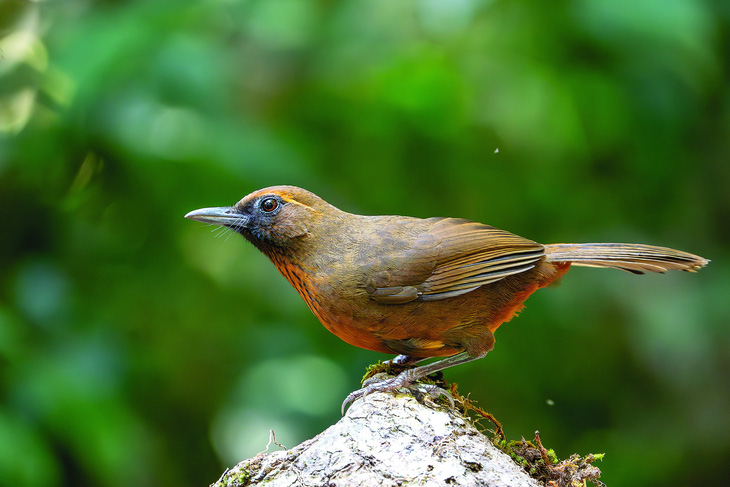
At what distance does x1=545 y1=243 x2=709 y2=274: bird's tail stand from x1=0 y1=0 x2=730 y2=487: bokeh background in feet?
3.14

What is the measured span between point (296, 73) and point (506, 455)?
302 cm

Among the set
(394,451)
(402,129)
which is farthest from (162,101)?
(394,451)

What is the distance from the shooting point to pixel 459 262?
11.6 feet

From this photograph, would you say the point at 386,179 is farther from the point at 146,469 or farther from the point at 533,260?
the point at 146,469

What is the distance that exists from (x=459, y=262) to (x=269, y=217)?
3.28 ft

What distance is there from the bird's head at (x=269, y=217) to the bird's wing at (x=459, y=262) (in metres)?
0.57

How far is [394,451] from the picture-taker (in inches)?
105

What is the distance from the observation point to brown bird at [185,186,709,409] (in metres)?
3.35

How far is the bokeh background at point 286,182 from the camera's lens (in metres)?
4.18

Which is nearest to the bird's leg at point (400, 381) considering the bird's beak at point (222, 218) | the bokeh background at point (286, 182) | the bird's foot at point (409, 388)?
the bird's foot at point (409, 388)

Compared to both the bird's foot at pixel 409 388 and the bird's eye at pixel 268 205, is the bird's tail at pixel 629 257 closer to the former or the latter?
the bird's foot at pixel 409 388

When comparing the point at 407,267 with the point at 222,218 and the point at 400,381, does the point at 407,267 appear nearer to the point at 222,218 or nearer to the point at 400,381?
the point at 400,381

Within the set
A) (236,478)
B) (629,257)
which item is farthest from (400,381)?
(629,257)

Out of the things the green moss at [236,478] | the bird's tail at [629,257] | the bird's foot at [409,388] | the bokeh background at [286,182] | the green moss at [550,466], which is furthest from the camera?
the bokeh background at [286,182]
